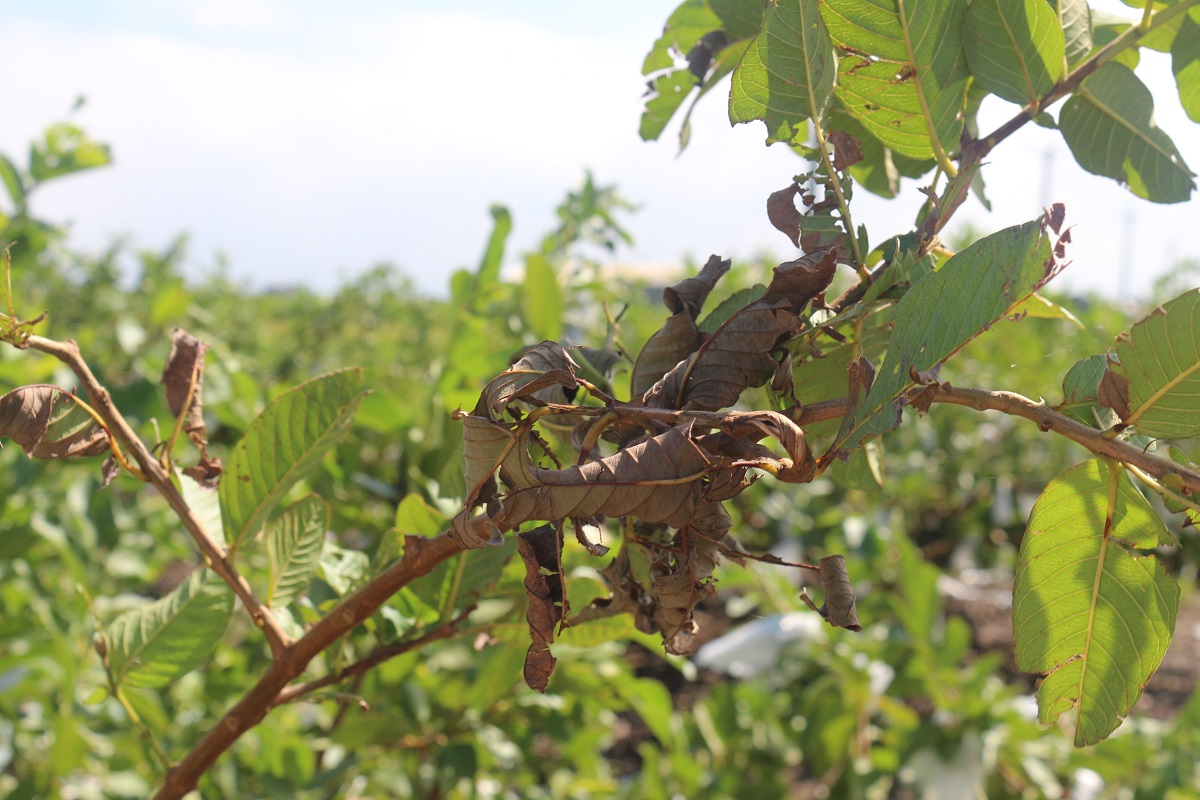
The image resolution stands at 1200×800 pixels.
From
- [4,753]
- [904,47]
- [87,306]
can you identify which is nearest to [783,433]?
[904,47]

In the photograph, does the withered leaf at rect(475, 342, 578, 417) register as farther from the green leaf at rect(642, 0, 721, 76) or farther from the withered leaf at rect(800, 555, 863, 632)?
the green leaf at rect(642, 0, 721, 76)

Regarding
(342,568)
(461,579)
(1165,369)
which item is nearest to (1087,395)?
(1165,369)

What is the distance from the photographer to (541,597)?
0.39m

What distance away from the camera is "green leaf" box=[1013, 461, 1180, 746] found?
1.44 ft

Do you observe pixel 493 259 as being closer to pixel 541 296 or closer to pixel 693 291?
pixel 541 296

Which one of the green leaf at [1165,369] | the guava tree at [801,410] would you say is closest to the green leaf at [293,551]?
the guava tree at [801,410]

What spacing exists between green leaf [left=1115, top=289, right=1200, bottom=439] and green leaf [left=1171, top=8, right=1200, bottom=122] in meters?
0.28

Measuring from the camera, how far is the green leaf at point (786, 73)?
43 centimetres

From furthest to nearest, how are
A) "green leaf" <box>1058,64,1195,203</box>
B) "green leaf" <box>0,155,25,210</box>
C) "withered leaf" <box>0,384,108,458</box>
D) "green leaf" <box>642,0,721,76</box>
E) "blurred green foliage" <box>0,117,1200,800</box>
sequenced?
"green leaf" <box>0,155,25,210</box>
"blurred green foliage" <box>0,117,1200,800</box>
"green leaf" <box>642,0,721,76</box>
"green leaf" <box>1058,64,1195,203</box>
"withered leaf" <box>0,384,108,458</box>

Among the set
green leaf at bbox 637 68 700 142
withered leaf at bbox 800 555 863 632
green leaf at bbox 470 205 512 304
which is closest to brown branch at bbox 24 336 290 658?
withered leaf at bbox 800 555 863 632

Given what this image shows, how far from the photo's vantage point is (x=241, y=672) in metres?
1.29

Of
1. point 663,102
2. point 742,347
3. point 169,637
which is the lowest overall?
point 169,637

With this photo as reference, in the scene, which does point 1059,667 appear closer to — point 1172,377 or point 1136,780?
point 1172,377

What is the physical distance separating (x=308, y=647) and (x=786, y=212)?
1.14ft
